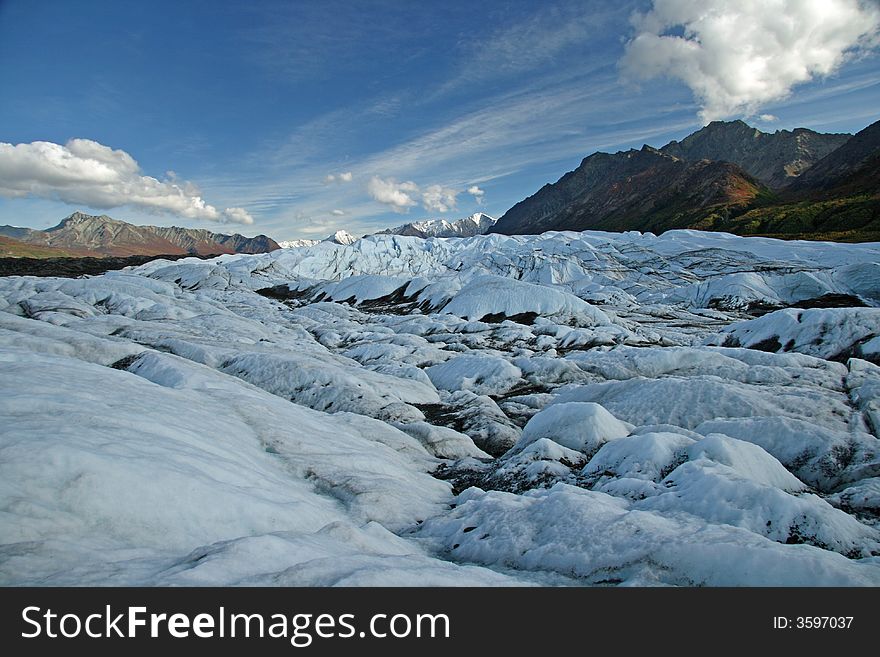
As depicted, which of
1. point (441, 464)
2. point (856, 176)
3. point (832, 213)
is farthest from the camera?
point (856, 176)

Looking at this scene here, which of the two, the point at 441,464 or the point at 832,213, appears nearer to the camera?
the point at 441,464

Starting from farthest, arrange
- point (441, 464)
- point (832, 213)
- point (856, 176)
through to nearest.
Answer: point (856, 176), point (832, 213), point (441, 464)

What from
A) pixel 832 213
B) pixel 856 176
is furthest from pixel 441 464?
pixel 856 176

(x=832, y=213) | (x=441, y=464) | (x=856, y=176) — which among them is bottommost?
(x=441, y=464)

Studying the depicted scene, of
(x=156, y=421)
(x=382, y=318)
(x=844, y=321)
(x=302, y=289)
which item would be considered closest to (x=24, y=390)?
(x=156, y=421)

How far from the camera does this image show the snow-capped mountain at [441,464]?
6.95m

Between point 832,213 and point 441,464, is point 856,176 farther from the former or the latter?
point 441,464

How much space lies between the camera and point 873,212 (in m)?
126

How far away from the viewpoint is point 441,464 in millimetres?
18703

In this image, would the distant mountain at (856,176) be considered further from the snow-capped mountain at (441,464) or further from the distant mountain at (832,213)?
the snow-capped mountain at (441,464)

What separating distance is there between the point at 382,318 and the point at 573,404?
62.6 m

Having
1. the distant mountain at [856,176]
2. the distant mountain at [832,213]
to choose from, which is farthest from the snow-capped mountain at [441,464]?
the distant mountain at [856,176]

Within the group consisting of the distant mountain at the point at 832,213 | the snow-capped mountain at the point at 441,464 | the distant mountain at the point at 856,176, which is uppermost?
the distant mountain at the point at 856,176
